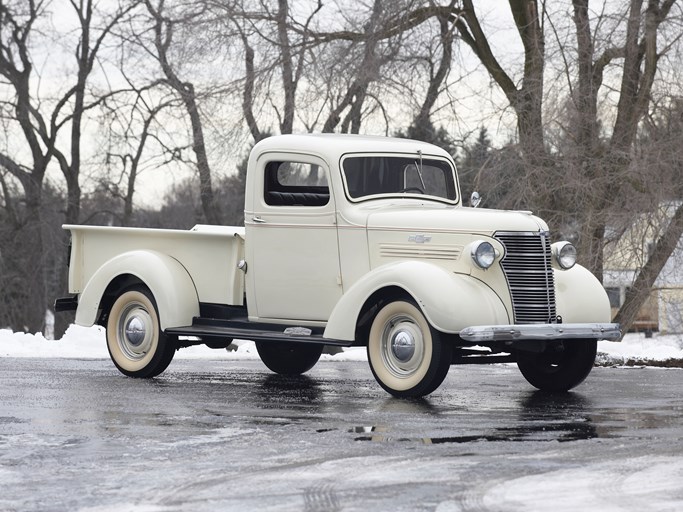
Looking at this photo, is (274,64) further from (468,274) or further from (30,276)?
(30,276)

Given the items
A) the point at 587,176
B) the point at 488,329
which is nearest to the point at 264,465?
the point at 488,329

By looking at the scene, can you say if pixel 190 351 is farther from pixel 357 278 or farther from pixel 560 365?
pixel 560 365

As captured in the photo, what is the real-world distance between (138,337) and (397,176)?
2977 millimetres

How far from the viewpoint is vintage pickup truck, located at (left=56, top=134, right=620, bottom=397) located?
10445 mm

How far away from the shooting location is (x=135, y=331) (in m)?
12.7

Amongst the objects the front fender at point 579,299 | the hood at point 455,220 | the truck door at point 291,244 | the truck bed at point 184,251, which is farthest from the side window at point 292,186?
the front fender at point 579,299

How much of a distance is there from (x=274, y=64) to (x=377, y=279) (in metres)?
9.36

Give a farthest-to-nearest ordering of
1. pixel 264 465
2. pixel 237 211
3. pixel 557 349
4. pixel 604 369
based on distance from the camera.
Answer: pixel 237 211 < pixel 604 369 < pixel 557 349 < pixel 264 465

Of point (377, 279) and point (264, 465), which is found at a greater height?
point (377, 279)


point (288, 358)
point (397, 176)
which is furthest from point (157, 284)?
point (397, 176)

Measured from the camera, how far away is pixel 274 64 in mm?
19359

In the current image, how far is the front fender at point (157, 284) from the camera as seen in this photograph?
12175 millimetres

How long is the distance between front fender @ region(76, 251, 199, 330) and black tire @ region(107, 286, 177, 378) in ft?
0.64

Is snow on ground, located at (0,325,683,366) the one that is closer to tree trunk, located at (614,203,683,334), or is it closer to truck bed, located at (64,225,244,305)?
tree trunk, located at (614,203,683,334)
